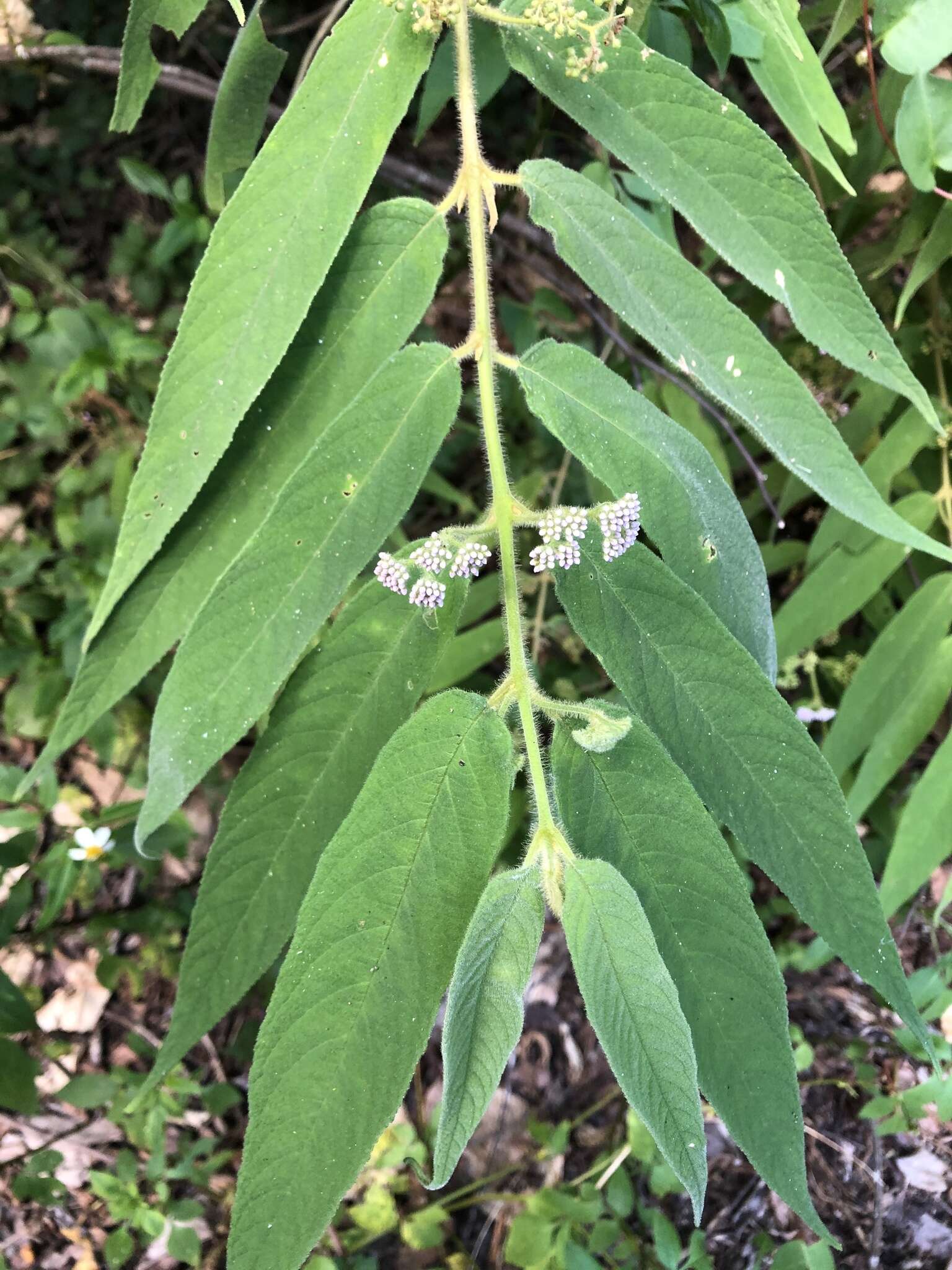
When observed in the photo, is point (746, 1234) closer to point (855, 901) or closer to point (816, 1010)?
point (816, 1010)

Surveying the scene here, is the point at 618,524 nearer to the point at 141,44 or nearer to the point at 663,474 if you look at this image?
the point at 663,474

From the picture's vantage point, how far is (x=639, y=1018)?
676 millimetres

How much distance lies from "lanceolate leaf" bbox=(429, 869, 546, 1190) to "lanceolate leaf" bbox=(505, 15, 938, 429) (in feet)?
2.18

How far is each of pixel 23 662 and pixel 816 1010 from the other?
2072 mm

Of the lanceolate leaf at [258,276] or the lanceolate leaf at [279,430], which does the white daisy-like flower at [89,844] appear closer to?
the lanceolate leaf at [279,430]

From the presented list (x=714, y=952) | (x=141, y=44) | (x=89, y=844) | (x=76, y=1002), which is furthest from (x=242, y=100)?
(x=76, y=1002)

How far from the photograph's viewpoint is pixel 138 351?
1924 millimetres

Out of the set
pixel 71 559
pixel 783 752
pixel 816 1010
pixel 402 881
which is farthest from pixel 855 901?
pixel 71 559

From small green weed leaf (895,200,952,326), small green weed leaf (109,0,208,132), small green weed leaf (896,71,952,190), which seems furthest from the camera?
small green weed leaf (895,200,952,326)

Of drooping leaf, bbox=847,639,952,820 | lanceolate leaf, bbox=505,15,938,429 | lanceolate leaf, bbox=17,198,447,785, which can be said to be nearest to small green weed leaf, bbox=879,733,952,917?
drooping leaf, bbox=847,639,952,820

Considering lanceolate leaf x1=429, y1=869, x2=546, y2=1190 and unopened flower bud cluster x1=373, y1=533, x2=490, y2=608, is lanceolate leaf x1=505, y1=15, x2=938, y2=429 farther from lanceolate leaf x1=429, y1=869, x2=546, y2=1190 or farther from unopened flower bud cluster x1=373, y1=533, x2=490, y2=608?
lanceolate leaf x1=429, y1=869, x2=546, y2=1190

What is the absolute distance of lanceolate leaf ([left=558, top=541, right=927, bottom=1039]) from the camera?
848 mm

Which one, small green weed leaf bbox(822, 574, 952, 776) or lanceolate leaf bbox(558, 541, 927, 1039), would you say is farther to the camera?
small green weed leaf bbox(822, 574, 952, 776)

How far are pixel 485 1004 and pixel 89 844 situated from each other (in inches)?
51.6
